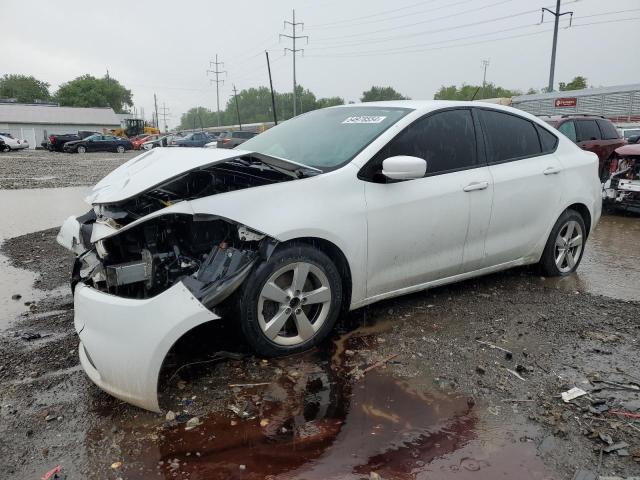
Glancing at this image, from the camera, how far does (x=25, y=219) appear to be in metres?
8.56

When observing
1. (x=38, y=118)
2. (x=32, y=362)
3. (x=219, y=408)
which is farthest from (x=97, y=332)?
(x=38, y=118)

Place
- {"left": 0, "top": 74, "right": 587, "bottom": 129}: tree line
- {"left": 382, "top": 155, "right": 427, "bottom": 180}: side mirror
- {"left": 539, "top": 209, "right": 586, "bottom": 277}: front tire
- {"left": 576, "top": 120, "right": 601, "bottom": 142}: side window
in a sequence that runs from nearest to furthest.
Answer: {"left": 382, "top": 155, "right": 427, "bottom": 180}: side mirror
{"left": 539, "top": 209, "right": 586, "bottom": 277}: front tire
{"left": 576, "top": 120, "right": 601, "bottom": 142}: side window
{"left": 0, "top": 74, "right": 587, "bottom": 129}: tree line

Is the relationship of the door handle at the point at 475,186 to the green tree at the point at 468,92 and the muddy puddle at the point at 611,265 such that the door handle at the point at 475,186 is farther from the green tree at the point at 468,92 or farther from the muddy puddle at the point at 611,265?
the green tree at the point at 468,92

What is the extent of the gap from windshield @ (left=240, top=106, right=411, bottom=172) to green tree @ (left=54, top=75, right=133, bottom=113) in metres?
98.9

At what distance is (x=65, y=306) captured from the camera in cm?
439

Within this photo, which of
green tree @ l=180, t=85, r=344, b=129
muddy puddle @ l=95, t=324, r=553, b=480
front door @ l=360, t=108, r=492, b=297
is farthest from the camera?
green tree @ l=180, t=85, r=344, b=129

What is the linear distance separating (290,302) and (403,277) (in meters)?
0.97

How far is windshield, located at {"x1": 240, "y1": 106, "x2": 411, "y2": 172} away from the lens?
369 centimetres

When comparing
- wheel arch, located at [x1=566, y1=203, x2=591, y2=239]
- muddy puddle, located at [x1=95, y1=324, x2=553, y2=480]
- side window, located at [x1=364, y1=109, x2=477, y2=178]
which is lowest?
muddy puddle, located at [x1=95, y1=324, x2=553, y2=480]

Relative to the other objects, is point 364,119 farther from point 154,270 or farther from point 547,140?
point 154,270

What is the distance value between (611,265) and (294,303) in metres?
4.42

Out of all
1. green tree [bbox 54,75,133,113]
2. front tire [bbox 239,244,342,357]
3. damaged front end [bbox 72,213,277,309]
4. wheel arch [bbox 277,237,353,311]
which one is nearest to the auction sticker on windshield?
wheel arch [bbox 277,237,353,311]

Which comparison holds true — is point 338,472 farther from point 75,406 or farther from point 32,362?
point 32,362

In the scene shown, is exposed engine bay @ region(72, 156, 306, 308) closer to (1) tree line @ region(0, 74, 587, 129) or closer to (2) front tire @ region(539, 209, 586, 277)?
(2) front tire @ region(539, 209, 586, 277)
